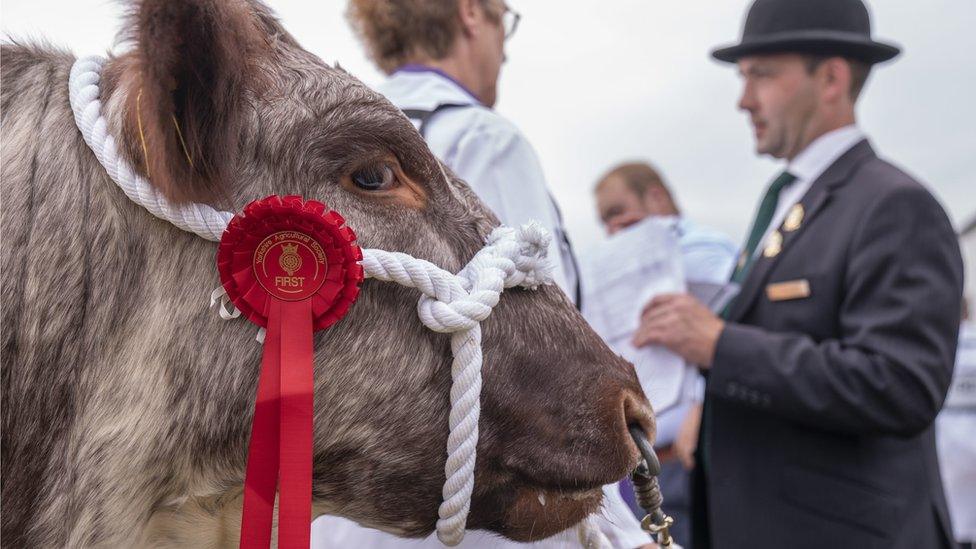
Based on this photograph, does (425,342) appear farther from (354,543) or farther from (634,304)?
(634,304)

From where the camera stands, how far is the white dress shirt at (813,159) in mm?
3807

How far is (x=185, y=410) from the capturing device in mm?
1594

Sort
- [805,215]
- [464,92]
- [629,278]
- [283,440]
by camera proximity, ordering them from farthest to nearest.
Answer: [629,278]
[805,215]
[464,92]
[283,440]

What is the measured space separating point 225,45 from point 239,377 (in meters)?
0.59

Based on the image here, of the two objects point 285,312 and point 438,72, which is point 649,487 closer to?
point 285,312

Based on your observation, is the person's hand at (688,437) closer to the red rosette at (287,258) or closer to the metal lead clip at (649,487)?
the metal lead clip at (649,487)

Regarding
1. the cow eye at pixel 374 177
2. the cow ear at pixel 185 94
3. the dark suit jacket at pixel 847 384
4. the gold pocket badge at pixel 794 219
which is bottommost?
the dark suit jacket at pixel 847 384

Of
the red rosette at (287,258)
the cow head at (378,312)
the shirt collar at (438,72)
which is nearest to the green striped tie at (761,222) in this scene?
the shirt collar at (438,72)

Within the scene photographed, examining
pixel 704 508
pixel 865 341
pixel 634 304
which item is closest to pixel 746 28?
pixel 634 304

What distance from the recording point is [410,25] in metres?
2.93

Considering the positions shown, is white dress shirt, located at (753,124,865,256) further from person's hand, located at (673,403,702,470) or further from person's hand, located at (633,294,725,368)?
person's hand, located at (673,403,702,470)

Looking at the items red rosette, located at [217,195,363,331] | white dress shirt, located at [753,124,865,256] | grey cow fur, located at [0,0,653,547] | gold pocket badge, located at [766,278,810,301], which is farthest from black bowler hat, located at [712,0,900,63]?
red rosette, located at [217,195,363,331]

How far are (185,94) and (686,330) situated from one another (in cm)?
237

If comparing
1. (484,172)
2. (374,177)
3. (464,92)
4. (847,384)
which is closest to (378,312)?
(374,177)
